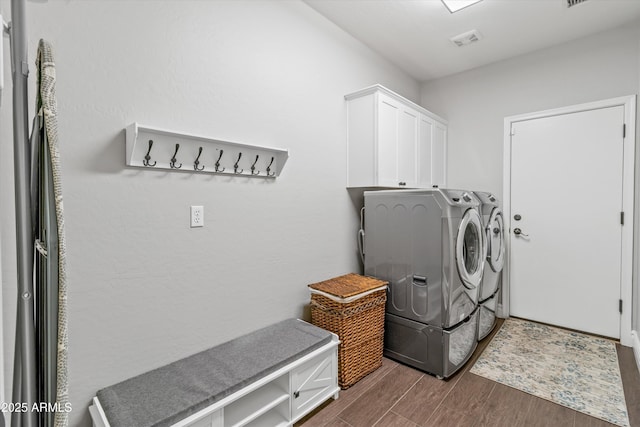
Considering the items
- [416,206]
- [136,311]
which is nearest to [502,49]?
[416,206]

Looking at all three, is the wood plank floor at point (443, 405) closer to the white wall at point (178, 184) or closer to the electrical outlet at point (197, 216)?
the white wall at point (178, 184)

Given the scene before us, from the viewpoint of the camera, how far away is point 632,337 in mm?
2600

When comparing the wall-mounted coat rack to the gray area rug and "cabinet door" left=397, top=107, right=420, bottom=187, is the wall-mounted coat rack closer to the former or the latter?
"cabinet door" left=397, top=107, right=420, bottom=187

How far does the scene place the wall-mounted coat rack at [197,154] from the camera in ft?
4.94

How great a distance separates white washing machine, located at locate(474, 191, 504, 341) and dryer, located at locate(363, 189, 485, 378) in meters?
0.24

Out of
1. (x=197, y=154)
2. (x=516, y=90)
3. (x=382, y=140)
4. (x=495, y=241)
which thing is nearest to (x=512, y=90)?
(x=516, y=90)

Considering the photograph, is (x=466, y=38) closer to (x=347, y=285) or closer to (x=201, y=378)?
(x=347, y=285)

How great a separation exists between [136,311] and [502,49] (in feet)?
12.4

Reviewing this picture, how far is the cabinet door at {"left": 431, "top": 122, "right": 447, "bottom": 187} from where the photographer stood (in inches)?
136

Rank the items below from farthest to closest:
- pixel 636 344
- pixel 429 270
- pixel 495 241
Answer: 1. pixel 495 241
2. pixel 636 344
3. pixel 429 270

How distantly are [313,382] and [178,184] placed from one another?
1377 mm

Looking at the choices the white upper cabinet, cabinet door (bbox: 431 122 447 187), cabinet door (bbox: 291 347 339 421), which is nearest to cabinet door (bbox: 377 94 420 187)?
the white upper cabinet

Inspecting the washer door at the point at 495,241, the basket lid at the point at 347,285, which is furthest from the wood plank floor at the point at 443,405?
the washer door at the point at 495,241

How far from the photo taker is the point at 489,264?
2.81 metres
